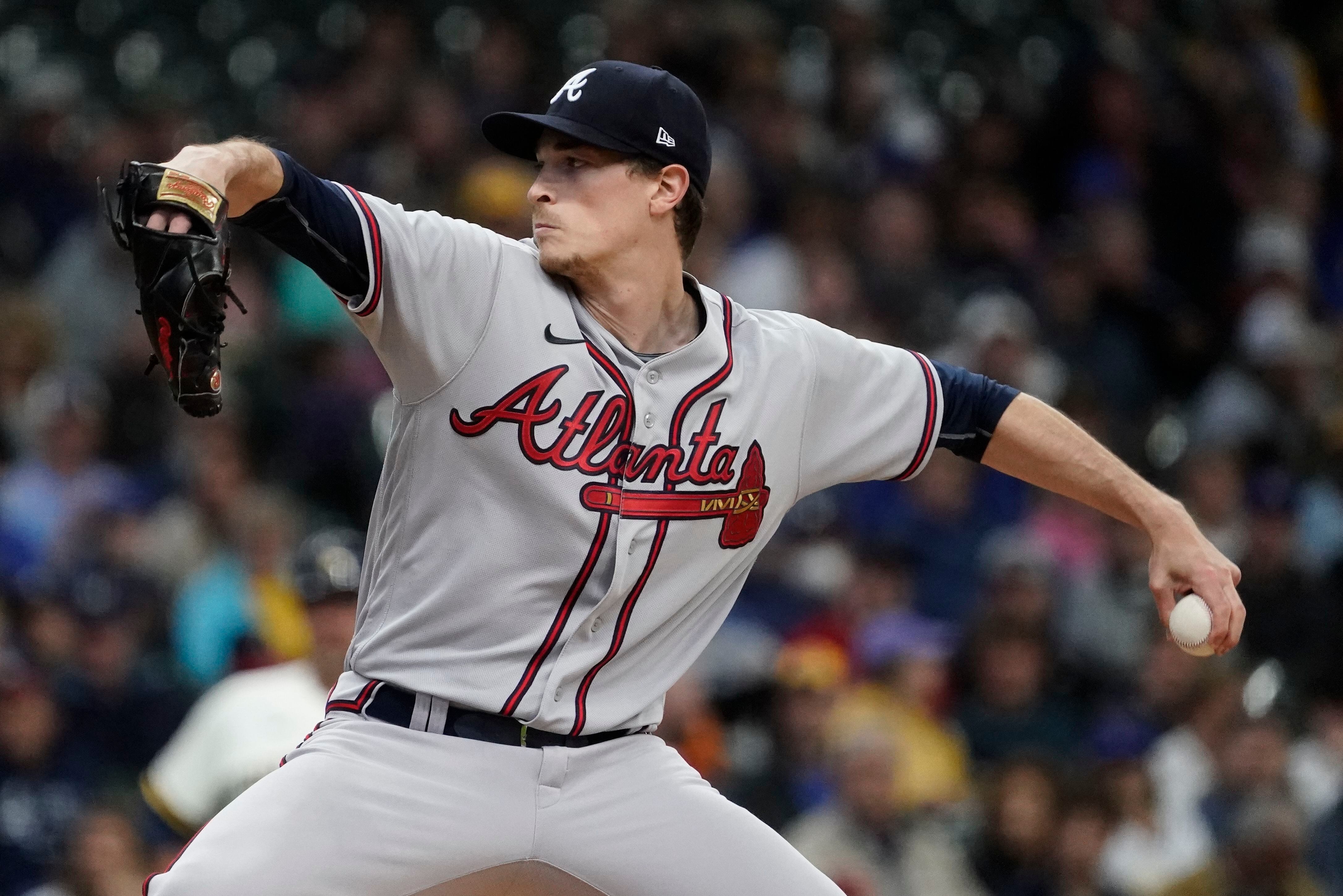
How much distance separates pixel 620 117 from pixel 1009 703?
4.31 metres

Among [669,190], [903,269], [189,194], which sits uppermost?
[189,194]

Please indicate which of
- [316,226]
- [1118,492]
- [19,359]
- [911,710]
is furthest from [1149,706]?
[316,226]

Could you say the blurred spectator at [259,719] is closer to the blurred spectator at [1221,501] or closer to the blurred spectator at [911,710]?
the blurred spectator at [911,710]

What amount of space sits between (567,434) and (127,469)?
4823 mm

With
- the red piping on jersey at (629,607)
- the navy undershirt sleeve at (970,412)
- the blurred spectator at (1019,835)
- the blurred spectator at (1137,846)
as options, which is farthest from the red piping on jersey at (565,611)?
the blurred spectator at (1137,846)

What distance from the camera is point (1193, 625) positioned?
338 centimetres

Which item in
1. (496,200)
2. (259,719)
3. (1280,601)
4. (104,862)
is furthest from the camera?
(496,200)

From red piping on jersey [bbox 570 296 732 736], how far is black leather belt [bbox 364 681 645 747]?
7cm

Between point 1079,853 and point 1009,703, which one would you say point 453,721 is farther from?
point 1009,703

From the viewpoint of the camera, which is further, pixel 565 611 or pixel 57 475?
pixel 57 475

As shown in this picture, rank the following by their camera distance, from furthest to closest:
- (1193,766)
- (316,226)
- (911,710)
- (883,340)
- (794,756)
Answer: (883,340) → (1193,766) → (911,710) → (794,756) → (316,226)

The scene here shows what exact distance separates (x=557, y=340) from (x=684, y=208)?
18.7 inches

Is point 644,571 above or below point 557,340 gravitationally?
below

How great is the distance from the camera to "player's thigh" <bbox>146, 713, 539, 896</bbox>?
2943 millimetres
